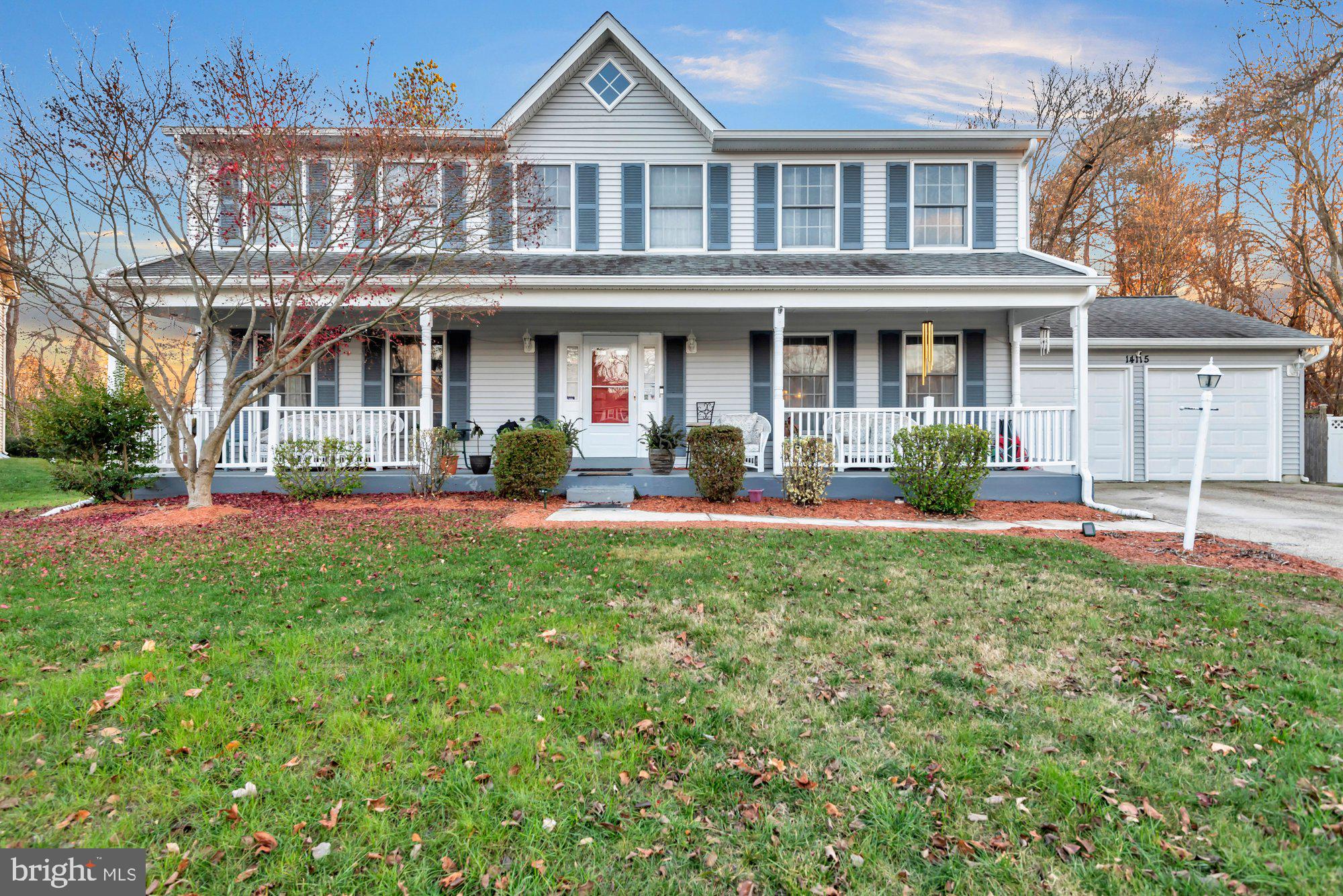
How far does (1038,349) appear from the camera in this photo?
39.8 feet

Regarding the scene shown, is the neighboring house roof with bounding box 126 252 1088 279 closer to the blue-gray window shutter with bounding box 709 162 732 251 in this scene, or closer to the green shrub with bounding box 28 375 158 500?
the blue-gray window shutter with bounding box 709 162 732 251

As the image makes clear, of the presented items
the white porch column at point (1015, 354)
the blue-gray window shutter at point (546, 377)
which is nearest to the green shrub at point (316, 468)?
the blue-gray window shutter at point (546, 377)

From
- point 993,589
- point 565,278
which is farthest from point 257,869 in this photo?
point 565,278

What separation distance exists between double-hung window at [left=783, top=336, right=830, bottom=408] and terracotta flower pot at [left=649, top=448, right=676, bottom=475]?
276 centimetres

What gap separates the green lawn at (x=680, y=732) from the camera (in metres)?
2.01

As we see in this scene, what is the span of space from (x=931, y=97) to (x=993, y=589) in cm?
1902

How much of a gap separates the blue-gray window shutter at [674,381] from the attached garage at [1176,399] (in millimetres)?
6392

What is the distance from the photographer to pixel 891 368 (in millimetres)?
11297

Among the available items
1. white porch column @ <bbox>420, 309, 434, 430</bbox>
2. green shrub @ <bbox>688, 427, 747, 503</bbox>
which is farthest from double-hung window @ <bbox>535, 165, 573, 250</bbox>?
green shrub @ <bbox>688, 427, 747, 503</bbox>

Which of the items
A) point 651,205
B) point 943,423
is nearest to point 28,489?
point 651,205

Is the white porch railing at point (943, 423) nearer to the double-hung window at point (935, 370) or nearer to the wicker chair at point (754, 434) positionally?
the wicker chair at point (754, 434)

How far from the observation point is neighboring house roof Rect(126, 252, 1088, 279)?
9.48m

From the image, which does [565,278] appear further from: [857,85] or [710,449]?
[857,85]

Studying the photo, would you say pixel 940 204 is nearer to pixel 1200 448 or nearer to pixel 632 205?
pixel 632 205
